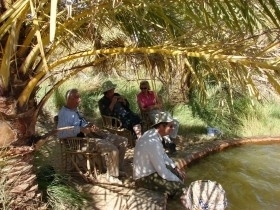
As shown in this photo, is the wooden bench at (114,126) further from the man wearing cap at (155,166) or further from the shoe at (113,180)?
the man wearing cap at (155,166)

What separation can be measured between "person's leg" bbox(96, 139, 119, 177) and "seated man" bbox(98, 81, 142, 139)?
1.46 m

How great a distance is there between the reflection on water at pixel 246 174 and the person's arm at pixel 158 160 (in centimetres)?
39

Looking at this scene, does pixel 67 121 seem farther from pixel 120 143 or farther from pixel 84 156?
pixel 120 143

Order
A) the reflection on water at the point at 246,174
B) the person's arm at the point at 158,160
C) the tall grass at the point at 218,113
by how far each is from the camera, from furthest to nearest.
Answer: the tall grass at the point at 218,113, the reflection on water at the point at 246,174, the person's arm at the point at 158,160

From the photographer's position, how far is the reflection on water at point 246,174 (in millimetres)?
5355

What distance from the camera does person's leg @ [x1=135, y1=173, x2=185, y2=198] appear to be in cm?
464

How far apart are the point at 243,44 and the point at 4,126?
195 cm

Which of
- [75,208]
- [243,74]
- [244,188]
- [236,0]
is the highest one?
[236,0]

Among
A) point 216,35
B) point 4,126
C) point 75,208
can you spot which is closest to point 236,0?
point 216,35

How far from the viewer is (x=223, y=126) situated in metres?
8.53

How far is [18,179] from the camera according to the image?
11.7 feet

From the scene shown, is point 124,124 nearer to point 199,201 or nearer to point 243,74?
point 199,201

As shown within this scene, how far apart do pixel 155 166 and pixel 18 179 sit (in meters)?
1.57

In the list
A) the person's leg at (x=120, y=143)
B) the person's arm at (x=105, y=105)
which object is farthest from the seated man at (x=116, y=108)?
the person's leg at (x=120, y=143)
